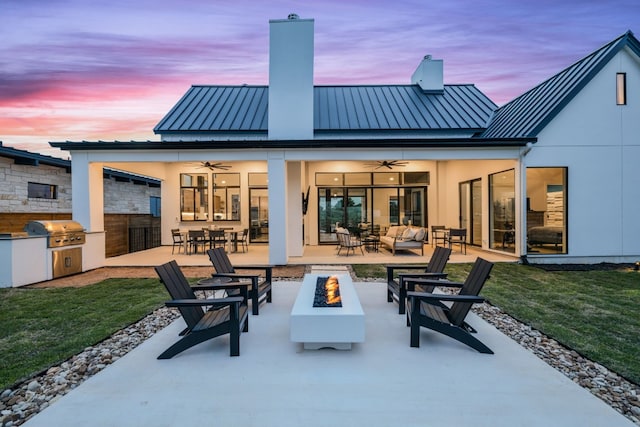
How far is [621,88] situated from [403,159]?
6.53 m

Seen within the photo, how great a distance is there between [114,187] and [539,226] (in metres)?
15.3

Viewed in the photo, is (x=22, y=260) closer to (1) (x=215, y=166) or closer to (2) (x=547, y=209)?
(1) (x=215, y=166)

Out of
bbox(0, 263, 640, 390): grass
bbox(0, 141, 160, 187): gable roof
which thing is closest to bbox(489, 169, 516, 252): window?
bbox(0, 263, 640, 390): grass

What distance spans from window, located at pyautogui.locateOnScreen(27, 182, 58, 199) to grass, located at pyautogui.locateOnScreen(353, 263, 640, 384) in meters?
9.77

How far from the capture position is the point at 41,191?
9.81 meters

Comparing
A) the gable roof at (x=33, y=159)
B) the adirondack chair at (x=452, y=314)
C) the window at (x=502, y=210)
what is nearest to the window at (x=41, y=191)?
the gable roof at (x=33, y=159)

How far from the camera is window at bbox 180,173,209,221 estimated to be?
14312mm

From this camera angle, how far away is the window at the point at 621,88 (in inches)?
356

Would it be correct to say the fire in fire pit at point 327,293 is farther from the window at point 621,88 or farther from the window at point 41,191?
the window at point 621,88

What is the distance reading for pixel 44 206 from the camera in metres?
9.80

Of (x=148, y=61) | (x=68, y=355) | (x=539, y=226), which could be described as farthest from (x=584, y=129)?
(x=148, y=61)

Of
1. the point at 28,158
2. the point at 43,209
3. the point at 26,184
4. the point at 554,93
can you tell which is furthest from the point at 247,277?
the point at 554,93

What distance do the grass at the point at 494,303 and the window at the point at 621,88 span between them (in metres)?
4.99

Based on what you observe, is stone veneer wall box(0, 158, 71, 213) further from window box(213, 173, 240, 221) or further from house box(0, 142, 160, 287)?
window box(213, 173, 240, 221)
